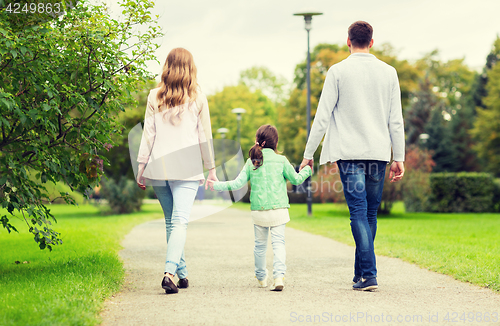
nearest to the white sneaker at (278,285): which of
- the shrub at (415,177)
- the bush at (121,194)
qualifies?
the shrub at (415,177)

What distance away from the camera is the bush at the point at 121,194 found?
21219mm

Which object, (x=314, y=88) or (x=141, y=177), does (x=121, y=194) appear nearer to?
(x=141, y=177)

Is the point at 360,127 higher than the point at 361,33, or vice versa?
the point at 361,33

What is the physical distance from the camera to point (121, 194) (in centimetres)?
2123

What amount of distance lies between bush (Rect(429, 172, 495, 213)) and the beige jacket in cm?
2104

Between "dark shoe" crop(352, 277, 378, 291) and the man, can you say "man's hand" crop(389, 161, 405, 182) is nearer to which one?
the man

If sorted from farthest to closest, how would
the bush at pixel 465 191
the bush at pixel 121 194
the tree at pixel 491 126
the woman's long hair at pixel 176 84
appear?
the tree at pixel 491 126
the bush at pixel 465 191
the bush at pixel 121 194
the woman's long hair at pixel 176 84

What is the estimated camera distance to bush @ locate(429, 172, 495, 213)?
76.6 feet

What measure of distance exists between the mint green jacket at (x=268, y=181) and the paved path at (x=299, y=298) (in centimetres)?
80

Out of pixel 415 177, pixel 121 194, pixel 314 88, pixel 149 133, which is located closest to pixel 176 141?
pixel 149 133

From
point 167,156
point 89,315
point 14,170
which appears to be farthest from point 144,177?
point 89,315

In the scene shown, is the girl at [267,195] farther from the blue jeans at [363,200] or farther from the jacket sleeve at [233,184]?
the blue jeans at [363,200]

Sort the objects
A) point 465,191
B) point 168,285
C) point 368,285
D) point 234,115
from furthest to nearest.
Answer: point 234,115, point 465,191, point 368,285, point 168,285

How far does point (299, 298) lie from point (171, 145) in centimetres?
173
